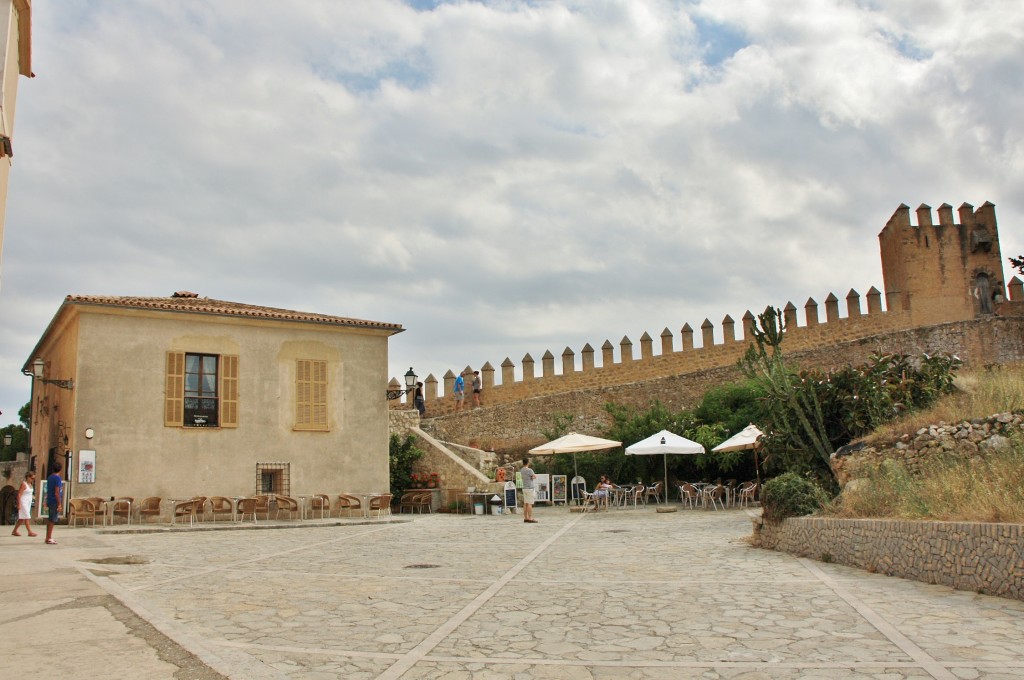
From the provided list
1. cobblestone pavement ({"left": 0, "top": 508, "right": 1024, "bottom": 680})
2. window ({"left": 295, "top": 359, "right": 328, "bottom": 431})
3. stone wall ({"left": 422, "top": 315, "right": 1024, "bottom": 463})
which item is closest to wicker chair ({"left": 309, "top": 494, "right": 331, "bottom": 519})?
window ({"left": 295, "top": 359, "right": 328, "bottom": 431})

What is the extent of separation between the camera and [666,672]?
4.82m

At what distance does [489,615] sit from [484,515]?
13.7 meters

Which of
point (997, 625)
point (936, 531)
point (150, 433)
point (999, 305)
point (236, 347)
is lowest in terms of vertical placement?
point (997, 625)

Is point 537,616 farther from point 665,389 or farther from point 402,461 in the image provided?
point 665,389

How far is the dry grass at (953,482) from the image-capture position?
764 centimetres

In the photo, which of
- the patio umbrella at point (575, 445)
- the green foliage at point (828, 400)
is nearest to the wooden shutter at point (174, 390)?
the patio umbrella at point (575, 445)

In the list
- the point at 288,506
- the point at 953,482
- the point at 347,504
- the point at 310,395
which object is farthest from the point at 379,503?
the point at 953,482

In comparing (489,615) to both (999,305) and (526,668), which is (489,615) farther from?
(999,305)

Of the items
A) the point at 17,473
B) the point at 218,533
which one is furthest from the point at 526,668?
the point at 17,473

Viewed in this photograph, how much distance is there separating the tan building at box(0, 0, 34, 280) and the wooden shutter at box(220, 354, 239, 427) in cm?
836

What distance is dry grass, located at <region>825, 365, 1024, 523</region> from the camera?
7.64m

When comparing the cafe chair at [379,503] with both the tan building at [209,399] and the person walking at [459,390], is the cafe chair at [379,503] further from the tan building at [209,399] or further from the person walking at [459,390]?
the person walking at [459,390]

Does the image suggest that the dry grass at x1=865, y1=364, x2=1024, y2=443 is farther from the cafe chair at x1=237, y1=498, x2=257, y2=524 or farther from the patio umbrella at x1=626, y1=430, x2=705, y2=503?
the cafe chair at x1=237, y1=498, x2=257, y2=524

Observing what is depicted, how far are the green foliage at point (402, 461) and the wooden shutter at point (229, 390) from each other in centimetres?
579
